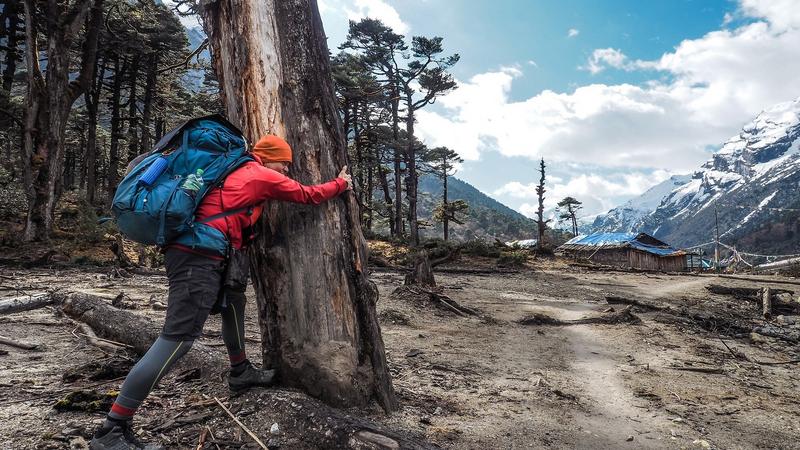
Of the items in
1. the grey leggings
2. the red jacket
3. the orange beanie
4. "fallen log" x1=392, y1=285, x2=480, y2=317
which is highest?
the orange beanie

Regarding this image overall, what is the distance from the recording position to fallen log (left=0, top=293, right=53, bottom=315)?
18.0 ft

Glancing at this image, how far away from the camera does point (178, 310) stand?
7.97 feet

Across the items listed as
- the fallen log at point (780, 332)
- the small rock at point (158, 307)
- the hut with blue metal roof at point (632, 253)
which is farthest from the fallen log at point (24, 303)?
the hut with blue metal roof at point (632, 253)

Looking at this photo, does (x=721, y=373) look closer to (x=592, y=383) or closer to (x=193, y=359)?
(x=592, y=383)

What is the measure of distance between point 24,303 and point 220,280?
5.02m

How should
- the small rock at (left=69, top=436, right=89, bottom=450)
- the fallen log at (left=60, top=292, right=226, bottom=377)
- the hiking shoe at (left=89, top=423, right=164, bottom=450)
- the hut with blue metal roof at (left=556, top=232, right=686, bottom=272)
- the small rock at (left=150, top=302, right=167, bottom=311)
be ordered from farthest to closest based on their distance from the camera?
the hut with blue metal roof at (left=556, top=232, right=686, bottom=272) < the small rock at (left=150, top=302, right=167, bottom=311) < the fallen log at (left=60, top=292, right=226, bottom=377) < the small rock at (left=69, top=436, right=89, bottom=450) < the hiking shoe at (left=89, top=423, right=164, bottom=450)

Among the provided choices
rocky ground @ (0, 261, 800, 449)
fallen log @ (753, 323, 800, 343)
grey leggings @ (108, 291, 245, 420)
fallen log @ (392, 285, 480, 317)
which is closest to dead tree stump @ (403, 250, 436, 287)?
fallen log @ (392, 285, 480, 317)

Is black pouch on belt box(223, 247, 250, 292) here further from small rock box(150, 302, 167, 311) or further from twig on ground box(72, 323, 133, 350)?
small rock box(150, 302, 167, 311)

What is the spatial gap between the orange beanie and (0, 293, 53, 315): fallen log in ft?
16.3

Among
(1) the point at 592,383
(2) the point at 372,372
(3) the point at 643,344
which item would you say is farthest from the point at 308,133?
(3) the point at 643,344

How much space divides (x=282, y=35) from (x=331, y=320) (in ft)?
6.53

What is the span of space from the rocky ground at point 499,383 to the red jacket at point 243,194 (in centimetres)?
113

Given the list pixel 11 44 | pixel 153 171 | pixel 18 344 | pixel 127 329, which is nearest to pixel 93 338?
pixel 127 329

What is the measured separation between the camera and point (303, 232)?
2947mm
